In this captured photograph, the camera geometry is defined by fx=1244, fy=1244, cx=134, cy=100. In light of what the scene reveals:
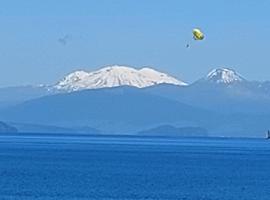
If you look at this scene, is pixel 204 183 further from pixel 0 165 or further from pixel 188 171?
pixel 0 165

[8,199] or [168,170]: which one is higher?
[168,170]

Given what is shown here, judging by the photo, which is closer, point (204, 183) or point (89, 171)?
point (204, 183)

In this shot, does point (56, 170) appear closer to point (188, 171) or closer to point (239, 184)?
point (188, 171)

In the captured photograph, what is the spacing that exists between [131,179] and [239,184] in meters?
10.4

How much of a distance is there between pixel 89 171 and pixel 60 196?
39.0 metres

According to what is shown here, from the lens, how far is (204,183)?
108438mm

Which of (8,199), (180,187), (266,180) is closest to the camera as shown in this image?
(8,199)

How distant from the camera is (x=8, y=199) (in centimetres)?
8362

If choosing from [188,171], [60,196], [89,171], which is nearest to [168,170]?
[188,171]

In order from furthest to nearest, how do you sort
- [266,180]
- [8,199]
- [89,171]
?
[89,171]
[266,180]
[8,199]

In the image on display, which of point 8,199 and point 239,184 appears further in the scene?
point 239,184

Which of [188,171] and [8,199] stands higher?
[188,171]

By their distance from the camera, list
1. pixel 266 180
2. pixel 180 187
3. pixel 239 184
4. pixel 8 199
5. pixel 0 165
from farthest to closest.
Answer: pixel 0 165 → pixel 266 180 → pixel 239 184 → pixel 180 187 → pixel 8 199

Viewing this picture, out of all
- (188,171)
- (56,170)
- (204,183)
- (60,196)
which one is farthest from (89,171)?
(60,196)
